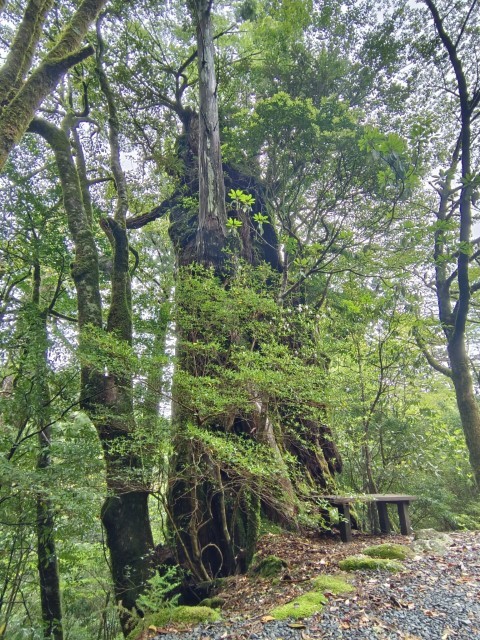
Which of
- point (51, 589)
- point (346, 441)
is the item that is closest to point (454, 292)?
Result: point (346, 441)

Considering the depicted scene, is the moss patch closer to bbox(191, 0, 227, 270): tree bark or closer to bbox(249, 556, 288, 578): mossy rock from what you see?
bbox(249, 556, 288, 578): mossy rock

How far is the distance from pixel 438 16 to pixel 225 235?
557 centimetres

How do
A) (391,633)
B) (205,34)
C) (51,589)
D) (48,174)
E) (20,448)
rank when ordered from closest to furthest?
(391,633)
(20,448)
(51,589)
(205,34)
(48,174)

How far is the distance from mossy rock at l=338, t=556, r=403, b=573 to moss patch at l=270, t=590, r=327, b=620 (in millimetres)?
763

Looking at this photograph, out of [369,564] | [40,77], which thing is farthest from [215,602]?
[40,77]

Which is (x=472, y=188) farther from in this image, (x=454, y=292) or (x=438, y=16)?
(x=454, y=292)

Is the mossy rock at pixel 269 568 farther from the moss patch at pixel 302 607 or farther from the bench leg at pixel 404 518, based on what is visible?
the bench leg at pixel 404 518

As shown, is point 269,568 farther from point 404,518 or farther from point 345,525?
point 404,518

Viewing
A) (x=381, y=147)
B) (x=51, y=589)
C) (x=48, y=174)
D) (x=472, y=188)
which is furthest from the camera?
(x=48, y=174)

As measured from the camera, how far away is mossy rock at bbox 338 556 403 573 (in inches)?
135

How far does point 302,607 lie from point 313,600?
0.13 m

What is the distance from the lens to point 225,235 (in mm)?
6027

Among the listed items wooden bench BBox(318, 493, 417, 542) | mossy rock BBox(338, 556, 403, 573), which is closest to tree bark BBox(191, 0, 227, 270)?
wooden bench BBox(318, 493, 417, 542)

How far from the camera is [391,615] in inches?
100.0
